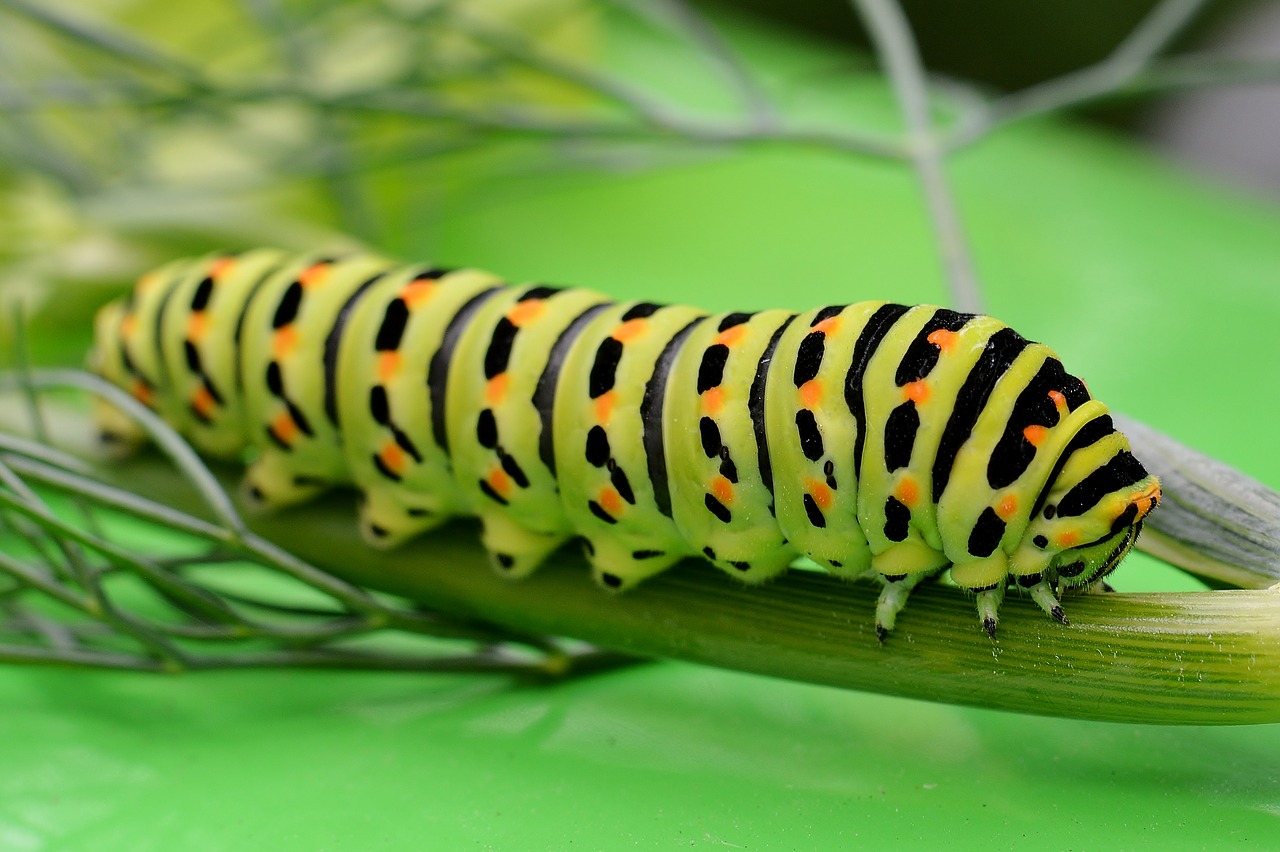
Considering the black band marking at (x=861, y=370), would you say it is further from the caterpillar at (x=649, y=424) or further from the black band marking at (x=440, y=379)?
the black band marking at (x=440, y=379)

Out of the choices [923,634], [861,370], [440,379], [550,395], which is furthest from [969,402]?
[440,379]

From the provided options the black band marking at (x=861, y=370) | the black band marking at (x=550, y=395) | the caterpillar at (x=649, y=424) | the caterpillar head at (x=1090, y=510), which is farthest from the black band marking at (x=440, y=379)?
the caterpillar head at (x=1090, y=510)

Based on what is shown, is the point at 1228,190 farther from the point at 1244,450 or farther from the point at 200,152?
the point at 200,152

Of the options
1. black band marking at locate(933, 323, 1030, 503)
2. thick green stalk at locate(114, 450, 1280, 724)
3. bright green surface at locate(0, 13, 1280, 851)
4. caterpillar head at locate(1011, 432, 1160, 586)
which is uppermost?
black band marking at locate(933, 323, 1030, 503)

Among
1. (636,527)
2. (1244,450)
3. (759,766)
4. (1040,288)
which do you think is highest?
(1040,288)

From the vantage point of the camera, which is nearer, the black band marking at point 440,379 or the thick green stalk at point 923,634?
the thick green stalk at point 923,634

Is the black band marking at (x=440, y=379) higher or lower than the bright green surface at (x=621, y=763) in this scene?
higher

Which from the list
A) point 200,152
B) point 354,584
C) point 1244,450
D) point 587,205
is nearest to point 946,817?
point 354,584

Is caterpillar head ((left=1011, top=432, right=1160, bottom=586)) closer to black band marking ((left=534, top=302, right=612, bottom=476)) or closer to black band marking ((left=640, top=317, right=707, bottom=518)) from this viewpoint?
black band marking ((left=640, top=317, right=707, bottom=518))

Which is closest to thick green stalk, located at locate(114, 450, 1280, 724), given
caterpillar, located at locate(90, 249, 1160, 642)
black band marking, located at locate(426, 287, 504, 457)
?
caterpillar, located at locate(90, 249, 1160, 642)
